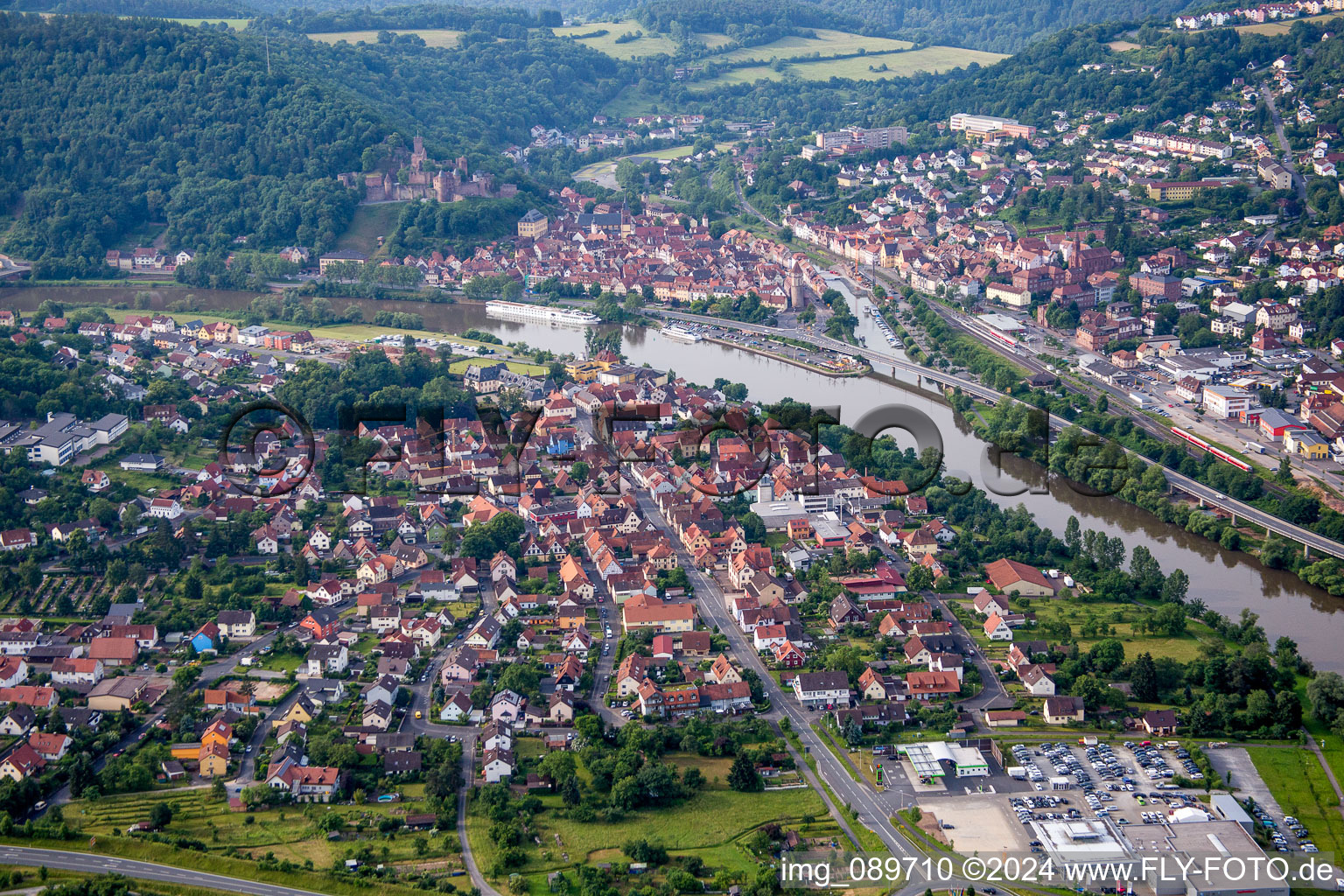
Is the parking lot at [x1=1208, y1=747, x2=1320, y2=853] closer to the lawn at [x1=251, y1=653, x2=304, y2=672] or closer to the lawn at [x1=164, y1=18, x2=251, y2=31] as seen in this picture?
the lawn at [x1=251, y1=653, x2=304, y2=672]

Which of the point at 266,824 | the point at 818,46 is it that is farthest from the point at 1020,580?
the point at 818,46

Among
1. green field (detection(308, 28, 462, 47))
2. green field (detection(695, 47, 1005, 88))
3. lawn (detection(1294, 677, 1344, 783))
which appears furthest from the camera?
green field (detection(695, 47, 1005, 88))

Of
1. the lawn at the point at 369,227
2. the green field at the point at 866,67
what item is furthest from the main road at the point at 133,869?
the green field at the point at 866,67

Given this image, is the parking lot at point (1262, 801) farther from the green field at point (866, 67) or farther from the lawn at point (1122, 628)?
the green field at point (866, 67)

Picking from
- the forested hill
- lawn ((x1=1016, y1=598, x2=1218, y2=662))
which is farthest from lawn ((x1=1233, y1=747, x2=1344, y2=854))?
the forested hill

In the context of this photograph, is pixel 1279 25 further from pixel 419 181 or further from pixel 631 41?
pixel 631 41

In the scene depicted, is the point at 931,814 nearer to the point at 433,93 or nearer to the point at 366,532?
the point at 366,532

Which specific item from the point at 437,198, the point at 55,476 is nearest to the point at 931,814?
the point at 55,476
